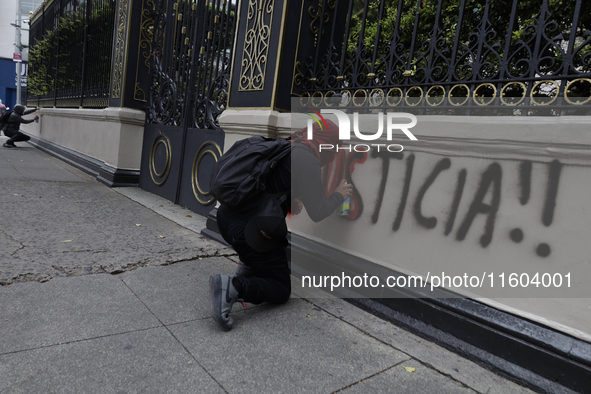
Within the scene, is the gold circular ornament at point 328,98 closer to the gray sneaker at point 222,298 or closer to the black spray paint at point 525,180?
the black spray paint at point 525,180

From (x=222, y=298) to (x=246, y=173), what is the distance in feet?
2.54

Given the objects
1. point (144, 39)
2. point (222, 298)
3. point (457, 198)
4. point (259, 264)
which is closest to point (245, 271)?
point (259, 264)

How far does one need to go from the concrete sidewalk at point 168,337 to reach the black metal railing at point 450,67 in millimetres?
1554

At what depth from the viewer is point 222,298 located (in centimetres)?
249

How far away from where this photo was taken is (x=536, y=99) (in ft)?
7.77

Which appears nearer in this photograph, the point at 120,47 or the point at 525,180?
the point at 525,180

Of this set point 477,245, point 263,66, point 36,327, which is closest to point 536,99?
point 477,245

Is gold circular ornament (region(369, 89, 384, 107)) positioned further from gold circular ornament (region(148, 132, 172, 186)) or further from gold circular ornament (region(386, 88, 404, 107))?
gold circular ornament (region(148, 132, 172, 186))

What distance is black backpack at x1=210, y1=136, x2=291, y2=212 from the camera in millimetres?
2582

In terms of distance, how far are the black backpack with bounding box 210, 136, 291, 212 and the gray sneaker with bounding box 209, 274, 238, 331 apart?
1.56 feet

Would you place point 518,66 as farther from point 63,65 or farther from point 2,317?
point 63,65

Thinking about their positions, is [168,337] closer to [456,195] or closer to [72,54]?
[456,195]

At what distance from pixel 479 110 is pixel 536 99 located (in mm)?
341

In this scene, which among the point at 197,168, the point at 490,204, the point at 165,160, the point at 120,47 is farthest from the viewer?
the point at 120,47
